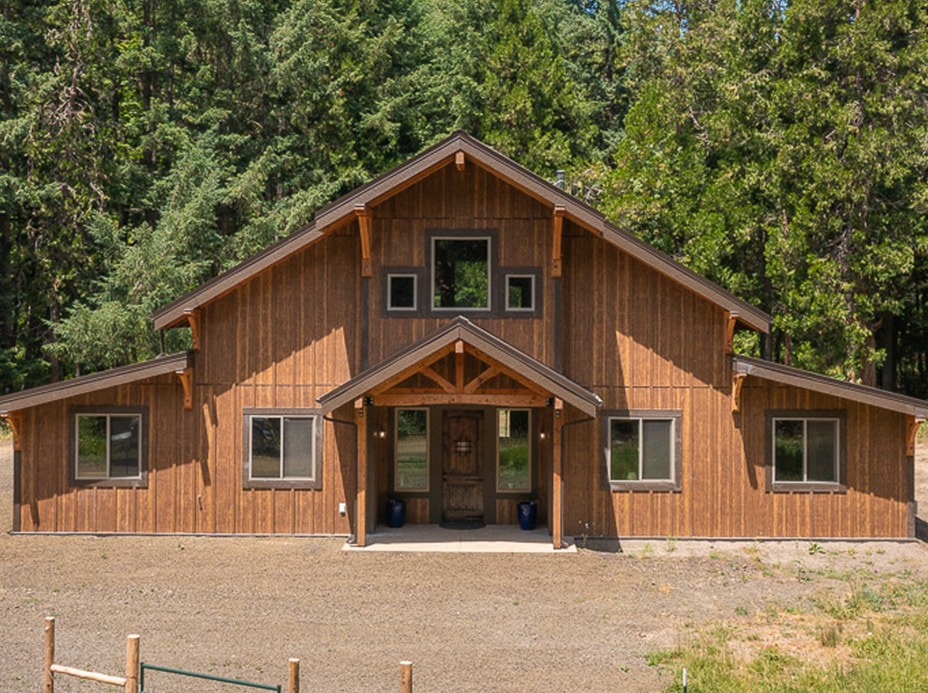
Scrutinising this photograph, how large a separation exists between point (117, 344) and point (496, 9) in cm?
2218

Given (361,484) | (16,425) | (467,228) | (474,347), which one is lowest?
(361,484)

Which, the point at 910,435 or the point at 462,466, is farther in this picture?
the point at 462,466

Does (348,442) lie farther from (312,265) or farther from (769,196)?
(769,196)

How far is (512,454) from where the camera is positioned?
16672 mm

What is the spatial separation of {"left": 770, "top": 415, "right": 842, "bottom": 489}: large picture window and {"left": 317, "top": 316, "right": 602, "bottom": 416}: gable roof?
12.0 feet

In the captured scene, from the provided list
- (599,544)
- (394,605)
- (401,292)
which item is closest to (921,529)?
(599,544)

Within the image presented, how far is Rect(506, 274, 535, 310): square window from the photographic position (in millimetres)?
16000

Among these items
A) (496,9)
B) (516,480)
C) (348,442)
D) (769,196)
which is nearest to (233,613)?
(348,442)

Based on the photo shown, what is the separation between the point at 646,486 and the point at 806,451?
284cm

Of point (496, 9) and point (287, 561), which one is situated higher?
point (496, 9)

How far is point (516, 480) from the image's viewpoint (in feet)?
54.7

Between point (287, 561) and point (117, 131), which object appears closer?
point (287, 561)

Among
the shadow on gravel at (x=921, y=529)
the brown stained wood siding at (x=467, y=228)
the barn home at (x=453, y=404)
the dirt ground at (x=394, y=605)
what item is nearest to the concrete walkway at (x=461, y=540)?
the dirt ground at (x=394, y=605)

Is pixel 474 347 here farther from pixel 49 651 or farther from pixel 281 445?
pixel 49 651
